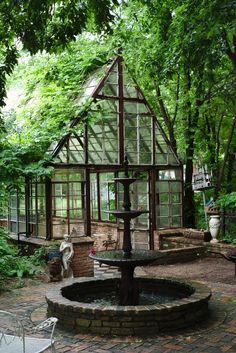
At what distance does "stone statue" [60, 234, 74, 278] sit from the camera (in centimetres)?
1038

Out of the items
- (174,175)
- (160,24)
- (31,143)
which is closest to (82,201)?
(31,143)

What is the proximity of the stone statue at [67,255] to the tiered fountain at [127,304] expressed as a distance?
86.2 inches

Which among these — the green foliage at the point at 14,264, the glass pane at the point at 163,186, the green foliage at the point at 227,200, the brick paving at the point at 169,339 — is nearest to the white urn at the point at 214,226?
the green foliage at the point at 227,200

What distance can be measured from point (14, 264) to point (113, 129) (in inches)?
199

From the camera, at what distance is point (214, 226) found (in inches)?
538

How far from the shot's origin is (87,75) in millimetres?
13852

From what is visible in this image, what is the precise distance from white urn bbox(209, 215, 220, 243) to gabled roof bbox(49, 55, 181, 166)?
233cm

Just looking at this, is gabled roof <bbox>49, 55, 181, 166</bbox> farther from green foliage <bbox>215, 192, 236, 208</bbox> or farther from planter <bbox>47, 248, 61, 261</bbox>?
planter <bbox>47, 248, 61, 261</bbox>

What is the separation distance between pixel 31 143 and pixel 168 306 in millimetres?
6532

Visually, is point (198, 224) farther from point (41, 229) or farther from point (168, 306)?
point (168, 306)

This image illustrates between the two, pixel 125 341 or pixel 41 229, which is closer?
pixel 125 341

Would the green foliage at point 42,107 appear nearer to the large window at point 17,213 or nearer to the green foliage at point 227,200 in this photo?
the large window at point 17,213

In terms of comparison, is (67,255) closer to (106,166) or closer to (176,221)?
(106,166)

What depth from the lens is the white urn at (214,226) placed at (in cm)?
1366
